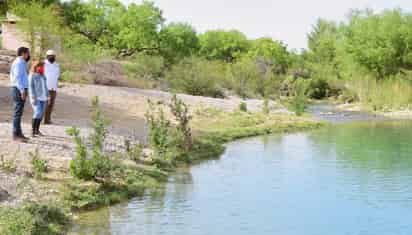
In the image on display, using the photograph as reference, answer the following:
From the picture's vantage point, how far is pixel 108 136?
1700cm

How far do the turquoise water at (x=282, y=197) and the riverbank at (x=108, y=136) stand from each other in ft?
1.79

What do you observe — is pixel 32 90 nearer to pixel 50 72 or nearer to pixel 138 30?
pixel 50 72

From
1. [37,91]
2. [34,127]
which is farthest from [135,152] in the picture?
[37,91]

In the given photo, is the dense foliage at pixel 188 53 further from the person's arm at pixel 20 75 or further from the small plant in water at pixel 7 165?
the small plant in water at pixel 7 165

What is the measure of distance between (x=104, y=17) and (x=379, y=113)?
90.6 feet

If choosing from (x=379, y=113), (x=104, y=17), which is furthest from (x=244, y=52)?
(x=379, y=113)

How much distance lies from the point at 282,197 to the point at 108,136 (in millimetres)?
5461

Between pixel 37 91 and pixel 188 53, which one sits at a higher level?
pixel 188 53

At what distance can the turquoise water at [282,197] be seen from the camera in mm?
10781

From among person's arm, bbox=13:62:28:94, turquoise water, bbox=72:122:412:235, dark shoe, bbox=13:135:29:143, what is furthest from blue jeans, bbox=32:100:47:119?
turquoise water, bbox=72:122:412:235

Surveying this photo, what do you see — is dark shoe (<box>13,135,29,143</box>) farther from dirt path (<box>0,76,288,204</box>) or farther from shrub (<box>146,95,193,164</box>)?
shrub (<box>146,95,193,164</box>)

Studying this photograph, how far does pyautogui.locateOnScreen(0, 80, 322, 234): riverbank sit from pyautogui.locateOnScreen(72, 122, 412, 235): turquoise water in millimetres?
545

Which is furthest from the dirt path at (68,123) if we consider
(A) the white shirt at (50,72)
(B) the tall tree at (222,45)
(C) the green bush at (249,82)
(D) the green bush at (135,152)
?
(B) the tall tree at (222,45)

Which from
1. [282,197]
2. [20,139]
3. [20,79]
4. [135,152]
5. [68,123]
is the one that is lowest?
[282,197]
